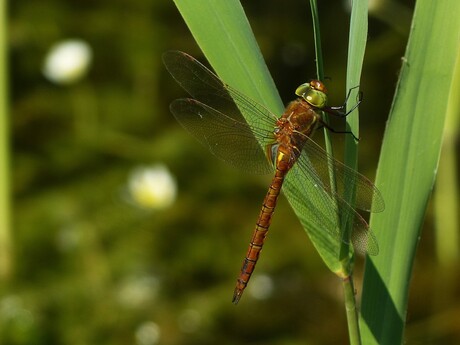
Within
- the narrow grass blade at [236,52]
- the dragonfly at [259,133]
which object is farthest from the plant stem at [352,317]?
the dragonfly at [259,133]

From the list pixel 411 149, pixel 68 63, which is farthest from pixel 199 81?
pixel 68 63

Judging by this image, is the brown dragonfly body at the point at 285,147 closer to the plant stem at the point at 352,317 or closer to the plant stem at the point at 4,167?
the plant stem at the point at 352,317

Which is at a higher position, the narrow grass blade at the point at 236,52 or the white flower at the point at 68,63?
the narrow grass blade at the point at 236,52

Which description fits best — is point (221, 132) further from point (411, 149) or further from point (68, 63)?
point (68, 63)

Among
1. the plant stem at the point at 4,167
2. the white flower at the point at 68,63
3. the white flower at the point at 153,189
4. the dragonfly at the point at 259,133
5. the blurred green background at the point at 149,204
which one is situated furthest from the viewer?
the white flower at the point at 68,63

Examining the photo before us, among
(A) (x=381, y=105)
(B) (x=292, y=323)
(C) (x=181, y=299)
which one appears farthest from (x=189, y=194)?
(A) (x=381, y=105)

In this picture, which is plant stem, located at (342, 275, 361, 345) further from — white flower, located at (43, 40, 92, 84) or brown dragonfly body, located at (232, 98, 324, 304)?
white flower, located at (43, 40, 92, 84)
